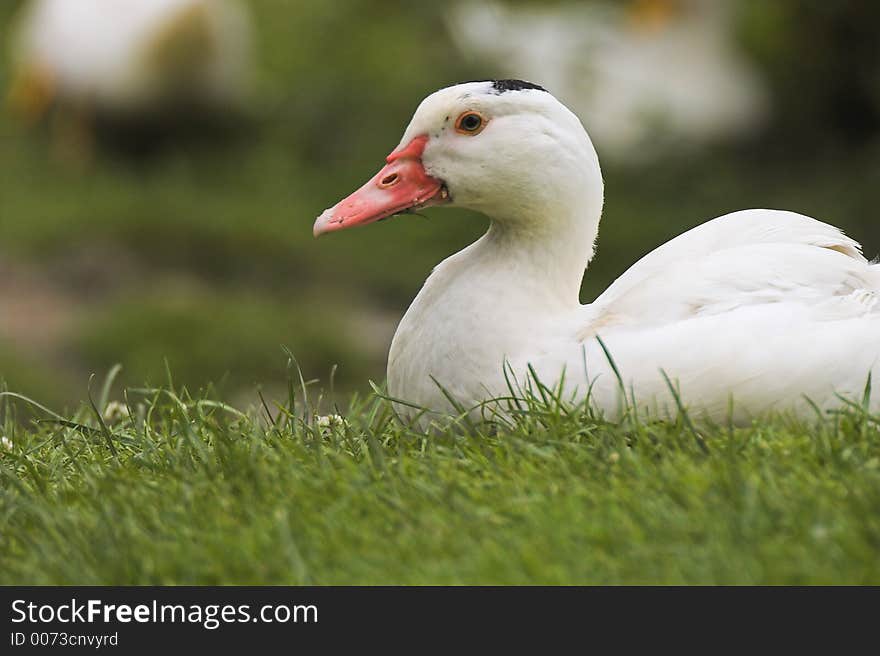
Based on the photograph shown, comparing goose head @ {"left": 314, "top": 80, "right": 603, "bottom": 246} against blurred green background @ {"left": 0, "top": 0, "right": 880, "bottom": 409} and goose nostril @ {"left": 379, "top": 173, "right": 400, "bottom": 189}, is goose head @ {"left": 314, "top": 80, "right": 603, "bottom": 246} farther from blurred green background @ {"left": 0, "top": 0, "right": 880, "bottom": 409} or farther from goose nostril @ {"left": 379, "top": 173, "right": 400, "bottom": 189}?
blurred green background @ {"left": 0, "top": 0, "right": 880, "bottom": 409}

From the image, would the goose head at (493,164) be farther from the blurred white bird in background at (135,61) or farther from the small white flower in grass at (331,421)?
the blurred white bird in background at (135,61)

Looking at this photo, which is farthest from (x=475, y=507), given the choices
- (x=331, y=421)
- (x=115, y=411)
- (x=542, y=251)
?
(x=115, y=411)

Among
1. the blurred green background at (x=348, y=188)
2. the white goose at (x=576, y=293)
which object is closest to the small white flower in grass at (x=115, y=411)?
the white goose at (x=576, y=293)

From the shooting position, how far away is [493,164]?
403 centimetres

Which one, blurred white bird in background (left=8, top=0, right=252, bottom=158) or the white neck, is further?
blurred white bird in background (left=8, top=0, right=252, bottom=158)

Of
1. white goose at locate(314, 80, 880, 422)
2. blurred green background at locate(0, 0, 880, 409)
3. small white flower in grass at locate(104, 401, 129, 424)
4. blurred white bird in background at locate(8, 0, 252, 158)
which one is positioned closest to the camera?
white goose at locate(314, 80, 880, 422)

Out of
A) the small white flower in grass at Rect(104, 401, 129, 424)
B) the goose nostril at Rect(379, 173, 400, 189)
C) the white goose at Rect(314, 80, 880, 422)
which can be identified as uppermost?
the goose nostril at Rect(379, 173, 400, 189)

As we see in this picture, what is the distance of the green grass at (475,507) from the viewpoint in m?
2.79

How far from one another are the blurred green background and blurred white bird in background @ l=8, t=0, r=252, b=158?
0.26 meters

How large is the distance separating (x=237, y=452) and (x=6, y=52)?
940 centimetres

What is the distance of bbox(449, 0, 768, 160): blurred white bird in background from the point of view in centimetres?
973

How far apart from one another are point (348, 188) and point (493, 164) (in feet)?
19.0

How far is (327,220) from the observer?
4.08 m

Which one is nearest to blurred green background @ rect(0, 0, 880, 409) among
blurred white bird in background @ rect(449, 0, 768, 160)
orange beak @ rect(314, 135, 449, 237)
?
blurred white bird in background @ rect(449, 0, 768, 160)
